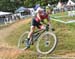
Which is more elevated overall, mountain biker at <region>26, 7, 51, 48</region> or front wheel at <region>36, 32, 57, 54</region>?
mountain biker at <region>26, 7, 51, 48</region>

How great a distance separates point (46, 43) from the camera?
10.4 meters

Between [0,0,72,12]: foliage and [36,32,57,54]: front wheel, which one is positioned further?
[0,0,72,12]: foliage

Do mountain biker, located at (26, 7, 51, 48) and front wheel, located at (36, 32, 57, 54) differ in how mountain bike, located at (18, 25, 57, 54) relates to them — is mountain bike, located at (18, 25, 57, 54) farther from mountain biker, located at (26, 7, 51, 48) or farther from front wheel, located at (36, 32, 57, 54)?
mountain biker, located at (26, 7, 51, 48)

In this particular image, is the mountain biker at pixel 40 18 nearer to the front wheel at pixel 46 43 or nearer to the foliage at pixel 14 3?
the front wheel at pixel 46 43

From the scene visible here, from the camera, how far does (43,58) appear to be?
945 centimetres

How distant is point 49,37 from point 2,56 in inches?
59.2

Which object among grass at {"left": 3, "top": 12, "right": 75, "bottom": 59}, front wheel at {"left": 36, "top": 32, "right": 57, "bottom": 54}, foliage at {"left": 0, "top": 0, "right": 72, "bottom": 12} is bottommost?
foliage at {"left": 0, "top": 0, "right": 72, "bottom": 12}

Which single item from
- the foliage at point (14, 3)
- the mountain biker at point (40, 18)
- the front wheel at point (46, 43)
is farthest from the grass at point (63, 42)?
the foliage at point (14, 3)

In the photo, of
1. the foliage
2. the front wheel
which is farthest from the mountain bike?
the foliage

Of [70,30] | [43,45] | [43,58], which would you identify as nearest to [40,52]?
[43,45]

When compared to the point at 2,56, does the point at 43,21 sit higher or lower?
higher

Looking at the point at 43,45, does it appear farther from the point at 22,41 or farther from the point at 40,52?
the point at 22,41

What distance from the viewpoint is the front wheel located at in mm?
10125

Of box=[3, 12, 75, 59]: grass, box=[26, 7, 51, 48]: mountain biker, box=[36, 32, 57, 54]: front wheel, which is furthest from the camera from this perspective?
box=[26, 7, 51, 48]: mountain biker
